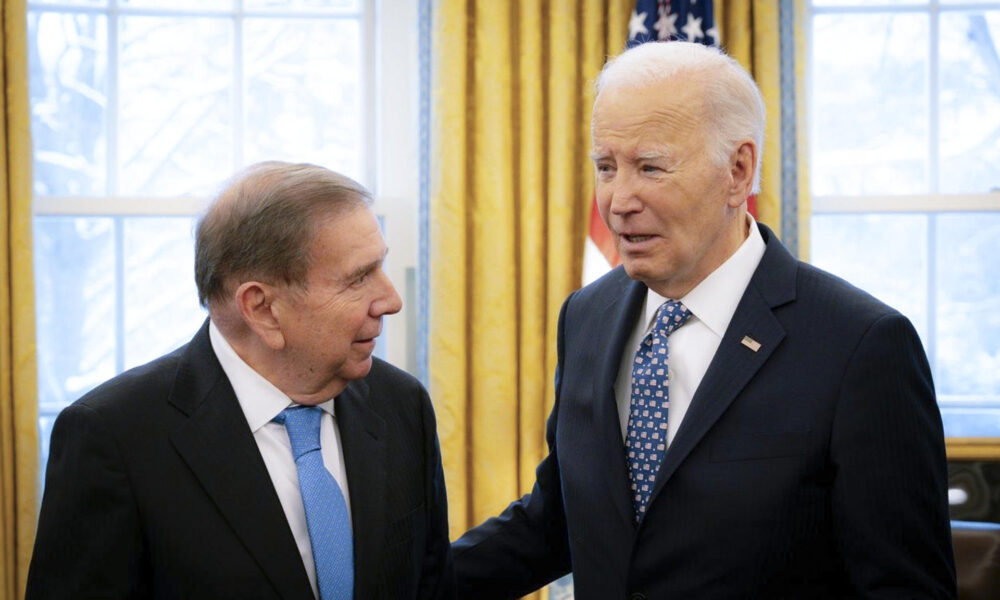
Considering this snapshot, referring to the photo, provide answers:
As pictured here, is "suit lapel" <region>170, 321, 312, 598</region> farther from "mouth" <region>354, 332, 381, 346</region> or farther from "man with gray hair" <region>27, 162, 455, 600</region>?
"mouth" <region>354, 332, 381, 346</region>

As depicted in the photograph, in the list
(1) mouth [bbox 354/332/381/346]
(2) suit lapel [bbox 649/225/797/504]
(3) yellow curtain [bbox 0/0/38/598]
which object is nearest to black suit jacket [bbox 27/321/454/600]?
(1) mouth [bbox 354/332/381/346]

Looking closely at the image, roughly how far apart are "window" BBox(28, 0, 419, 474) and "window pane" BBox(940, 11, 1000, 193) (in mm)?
1909

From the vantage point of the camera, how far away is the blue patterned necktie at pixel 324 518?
1499mm

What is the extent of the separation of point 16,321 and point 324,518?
90.6 inches

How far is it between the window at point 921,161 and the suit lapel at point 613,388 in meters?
2.13

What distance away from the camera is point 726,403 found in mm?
1521

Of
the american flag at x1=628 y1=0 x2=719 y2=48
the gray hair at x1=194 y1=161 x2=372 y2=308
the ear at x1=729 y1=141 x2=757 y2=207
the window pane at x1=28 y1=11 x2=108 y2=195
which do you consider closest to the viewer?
the gray hair at x1=194 y1=161 x2=372 y2=308

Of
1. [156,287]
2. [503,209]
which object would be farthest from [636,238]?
[156,287]

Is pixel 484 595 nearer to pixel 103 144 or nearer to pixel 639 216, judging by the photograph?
pixel 639 216

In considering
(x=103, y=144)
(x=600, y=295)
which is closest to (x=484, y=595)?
(x=600, y=295)

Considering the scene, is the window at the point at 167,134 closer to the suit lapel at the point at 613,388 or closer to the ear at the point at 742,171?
the suit lapel at the point at 613,388

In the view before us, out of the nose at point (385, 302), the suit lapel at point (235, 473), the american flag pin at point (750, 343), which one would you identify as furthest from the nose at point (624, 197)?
the suit lapel at point (235, 473)

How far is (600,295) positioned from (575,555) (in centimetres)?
46

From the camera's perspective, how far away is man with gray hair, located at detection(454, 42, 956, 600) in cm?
→ 145
